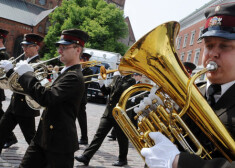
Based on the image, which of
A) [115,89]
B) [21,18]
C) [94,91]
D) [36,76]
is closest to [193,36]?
[94,91]

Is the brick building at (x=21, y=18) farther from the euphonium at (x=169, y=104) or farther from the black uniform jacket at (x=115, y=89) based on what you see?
the euphonium at (x=169, y=104)

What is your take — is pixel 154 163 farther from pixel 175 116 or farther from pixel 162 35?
pixel 162 35

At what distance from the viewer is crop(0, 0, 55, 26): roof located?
123ft

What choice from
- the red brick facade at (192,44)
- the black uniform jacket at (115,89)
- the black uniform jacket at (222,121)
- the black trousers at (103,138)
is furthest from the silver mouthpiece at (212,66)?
the red brick facade at (192,44)

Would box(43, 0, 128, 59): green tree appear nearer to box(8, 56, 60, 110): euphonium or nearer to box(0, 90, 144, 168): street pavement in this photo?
box(0, 90, 144, 168): street pavement

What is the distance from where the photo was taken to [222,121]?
57.3 inches

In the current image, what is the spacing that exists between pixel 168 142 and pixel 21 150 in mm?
3837

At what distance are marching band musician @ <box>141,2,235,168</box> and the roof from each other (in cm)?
3974

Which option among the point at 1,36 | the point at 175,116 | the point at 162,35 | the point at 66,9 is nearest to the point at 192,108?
the point at 175,116

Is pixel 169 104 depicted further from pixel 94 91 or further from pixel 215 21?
pixel 94 91

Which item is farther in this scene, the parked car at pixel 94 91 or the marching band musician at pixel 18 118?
the parked car at pixel 94 91

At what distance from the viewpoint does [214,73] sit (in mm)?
1531

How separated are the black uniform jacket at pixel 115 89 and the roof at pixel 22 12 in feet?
119

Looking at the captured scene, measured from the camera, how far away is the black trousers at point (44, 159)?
8.14 ft
